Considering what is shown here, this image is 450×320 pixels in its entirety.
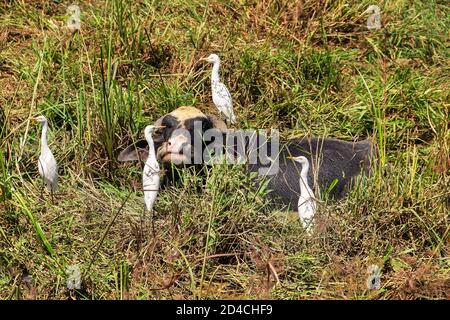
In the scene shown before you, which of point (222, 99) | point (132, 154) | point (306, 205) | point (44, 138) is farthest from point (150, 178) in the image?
point (222, 99)

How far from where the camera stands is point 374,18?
8.11 metres

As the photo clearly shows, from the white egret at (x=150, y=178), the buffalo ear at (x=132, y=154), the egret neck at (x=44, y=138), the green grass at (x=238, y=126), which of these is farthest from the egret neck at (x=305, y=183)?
the egret neck at (x=44, y=138)

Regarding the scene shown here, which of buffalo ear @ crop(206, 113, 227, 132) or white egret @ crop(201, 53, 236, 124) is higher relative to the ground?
white egret @ crop(201, 53, 236, 124)

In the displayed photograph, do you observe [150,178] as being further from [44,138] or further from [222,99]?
[222,99]

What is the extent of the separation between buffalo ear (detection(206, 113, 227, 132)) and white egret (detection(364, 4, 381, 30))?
175 centimetres

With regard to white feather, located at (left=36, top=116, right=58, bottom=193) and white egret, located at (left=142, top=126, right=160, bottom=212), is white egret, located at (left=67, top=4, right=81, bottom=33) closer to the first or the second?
white feather, located at (left=36, top=116, right=58, bottom=193)

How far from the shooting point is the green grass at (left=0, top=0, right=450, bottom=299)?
553 cm

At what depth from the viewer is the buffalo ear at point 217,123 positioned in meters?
6.91

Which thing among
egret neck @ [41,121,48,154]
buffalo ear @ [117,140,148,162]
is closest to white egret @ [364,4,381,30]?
buffalo ear @ [117,140,148,162]

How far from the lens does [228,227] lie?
5738 millimetres

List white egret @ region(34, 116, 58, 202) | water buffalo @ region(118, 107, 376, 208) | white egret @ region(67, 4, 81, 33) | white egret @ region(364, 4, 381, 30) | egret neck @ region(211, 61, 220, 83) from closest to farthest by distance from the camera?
Result: white egret @ region(34, 116, 58, 202), water buffalo @ region(118, 107, 376, 208), egret neck @ region(211, 61, 220, 83), white egret @ region(67, 4, 81, 33), white egret @ region(364, 4, 381, 30)

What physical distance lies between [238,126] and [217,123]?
25 centimetres
